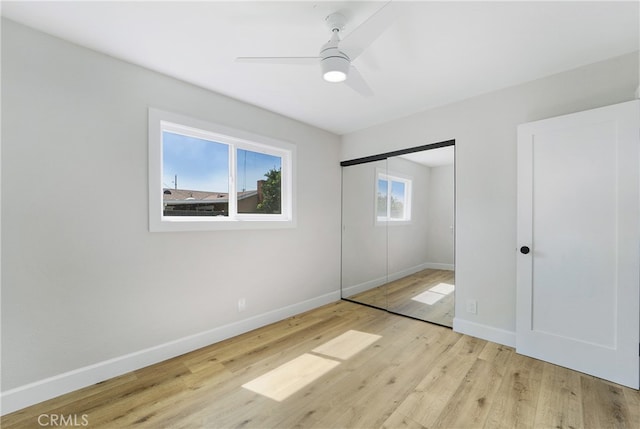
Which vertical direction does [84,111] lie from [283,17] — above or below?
below

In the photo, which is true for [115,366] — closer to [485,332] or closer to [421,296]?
[421,296]

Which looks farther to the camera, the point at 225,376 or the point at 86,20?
the point at 225,376

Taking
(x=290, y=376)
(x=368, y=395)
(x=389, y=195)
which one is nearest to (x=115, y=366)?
(x=290, y=376)

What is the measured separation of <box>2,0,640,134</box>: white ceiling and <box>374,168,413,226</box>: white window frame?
110 cm

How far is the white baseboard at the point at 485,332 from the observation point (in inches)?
98.9

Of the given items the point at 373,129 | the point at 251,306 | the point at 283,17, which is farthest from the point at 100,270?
the point at 373,129

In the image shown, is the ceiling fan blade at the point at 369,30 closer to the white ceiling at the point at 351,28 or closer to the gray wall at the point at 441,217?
the white ceiling at the point at 351,28

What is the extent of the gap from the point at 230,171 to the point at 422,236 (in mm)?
2321

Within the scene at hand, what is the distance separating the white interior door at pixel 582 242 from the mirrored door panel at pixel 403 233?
0.72 metres

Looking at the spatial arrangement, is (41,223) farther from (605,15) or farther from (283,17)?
(605,15)

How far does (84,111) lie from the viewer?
1938 mm

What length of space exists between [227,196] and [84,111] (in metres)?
1.27

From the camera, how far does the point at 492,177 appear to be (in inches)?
104

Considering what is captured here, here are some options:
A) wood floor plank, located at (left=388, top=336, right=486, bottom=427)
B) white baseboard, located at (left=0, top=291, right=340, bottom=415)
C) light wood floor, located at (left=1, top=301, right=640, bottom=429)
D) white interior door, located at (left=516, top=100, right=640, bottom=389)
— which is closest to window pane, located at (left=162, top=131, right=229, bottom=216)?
white baseboard, located at (left=0, top=291, right=340, bottom=415)
